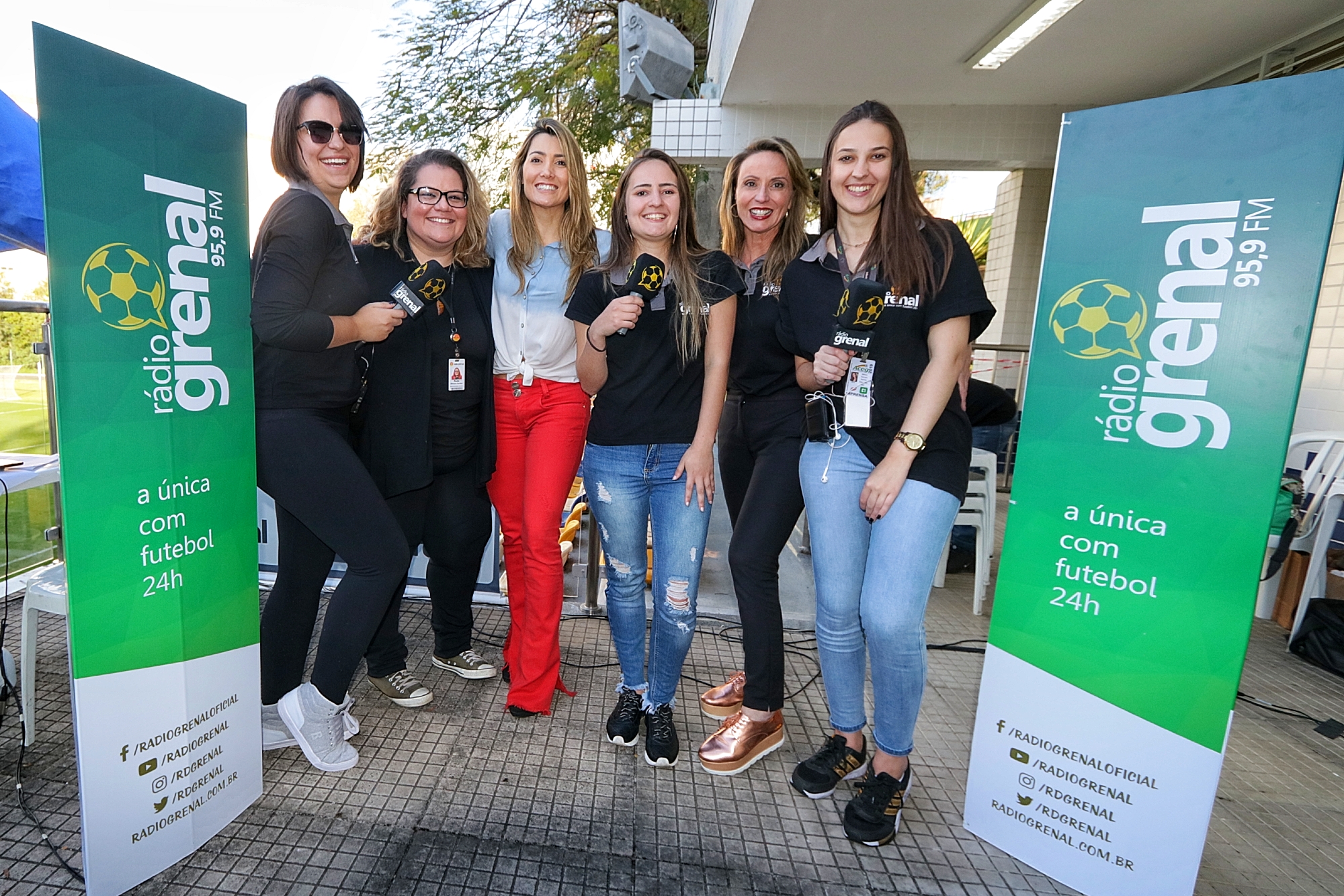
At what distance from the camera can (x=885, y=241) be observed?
6.53ft

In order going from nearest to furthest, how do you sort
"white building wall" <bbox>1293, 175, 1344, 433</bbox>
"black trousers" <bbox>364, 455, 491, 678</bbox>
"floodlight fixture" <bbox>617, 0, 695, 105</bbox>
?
1. "black trousers" <bbox>364, 455, 491, 678</bbox>
2. "white building wall" <bbox>1293, 175, 1344, 433</bbox>
3. "floodlight fixture" <bbox>617, 0, 695, 105</bbox>

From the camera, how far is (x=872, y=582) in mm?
1998

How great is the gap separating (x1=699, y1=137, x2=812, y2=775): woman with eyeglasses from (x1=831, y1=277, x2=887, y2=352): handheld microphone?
432 mm

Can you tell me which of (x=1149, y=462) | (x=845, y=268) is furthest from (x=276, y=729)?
(x=1149, y=462)

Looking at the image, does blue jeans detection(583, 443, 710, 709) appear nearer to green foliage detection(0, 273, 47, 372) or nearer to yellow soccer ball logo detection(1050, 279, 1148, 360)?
yellow soccer ball logo detection(1050, 279, 1148, 360)

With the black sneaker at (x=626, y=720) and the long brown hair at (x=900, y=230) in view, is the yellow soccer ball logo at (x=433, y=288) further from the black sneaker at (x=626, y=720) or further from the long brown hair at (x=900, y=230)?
the black sneaker at (x=626, y=720)

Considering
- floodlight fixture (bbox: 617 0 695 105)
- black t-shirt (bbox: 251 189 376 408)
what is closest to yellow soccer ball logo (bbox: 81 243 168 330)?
black t-shirt (bbox: 251 189 376 408)

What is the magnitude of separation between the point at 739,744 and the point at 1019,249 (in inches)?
304

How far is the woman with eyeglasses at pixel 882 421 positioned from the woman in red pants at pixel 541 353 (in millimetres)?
809

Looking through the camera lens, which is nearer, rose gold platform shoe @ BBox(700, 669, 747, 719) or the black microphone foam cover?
the black microphone foam cover

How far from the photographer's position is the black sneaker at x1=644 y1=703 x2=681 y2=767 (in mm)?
2357

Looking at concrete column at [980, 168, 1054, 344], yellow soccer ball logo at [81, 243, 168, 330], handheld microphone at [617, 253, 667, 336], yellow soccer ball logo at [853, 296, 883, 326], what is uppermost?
concrete column at [980, 168, 1054, 344]

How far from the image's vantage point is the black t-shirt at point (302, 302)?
76.7 inches

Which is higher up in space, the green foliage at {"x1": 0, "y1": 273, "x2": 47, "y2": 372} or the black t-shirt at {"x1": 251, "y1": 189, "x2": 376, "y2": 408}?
the black t-shirt at {"x1": 251, "y1": 189, "x2": 376, "y2": 408}
